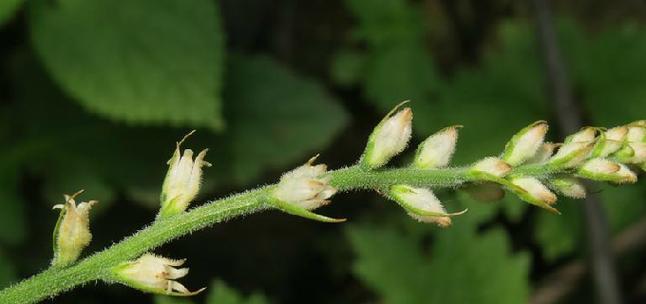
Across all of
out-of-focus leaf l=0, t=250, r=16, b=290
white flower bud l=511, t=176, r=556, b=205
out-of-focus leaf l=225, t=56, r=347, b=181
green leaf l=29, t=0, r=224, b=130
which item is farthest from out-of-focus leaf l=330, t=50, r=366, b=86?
white flower bud l=511, t=176, r=556, b=205

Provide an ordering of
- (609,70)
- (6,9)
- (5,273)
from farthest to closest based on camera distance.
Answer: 1. (609,70)
2. (5,273)
3. (6,9)

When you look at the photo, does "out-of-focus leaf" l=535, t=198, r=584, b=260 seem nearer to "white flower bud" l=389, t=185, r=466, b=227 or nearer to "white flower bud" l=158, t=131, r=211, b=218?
"white flower bud" l=389, t=185, r=466, b=227

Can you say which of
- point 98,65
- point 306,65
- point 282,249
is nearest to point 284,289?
point 282,249

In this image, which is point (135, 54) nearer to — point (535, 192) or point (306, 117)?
point (306, 117)

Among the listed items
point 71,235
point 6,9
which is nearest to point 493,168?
point 71,235

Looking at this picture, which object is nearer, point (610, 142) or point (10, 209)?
point (610, 142)

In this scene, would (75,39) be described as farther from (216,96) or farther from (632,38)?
(632,38)
